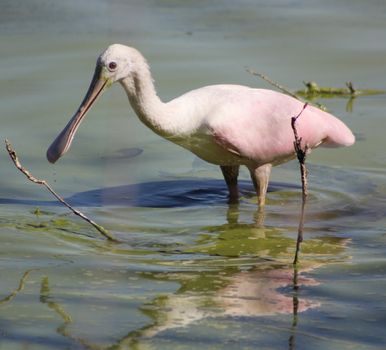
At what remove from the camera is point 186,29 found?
12.1 m

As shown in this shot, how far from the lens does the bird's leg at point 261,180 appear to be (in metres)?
8.04

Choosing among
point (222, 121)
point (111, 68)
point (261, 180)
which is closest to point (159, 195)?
point (261, 180)

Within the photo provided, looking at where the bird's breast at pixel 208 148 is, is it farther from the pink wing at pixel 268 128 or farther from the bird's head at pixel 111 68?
the bird's head at pixel 111 68

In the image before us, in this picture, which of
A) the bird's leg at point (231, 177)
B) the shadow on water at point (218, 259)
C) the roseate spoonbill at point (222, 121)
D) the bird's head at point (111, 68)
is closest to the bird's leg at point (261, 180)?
the roseate spoonbill at point (222, 121)

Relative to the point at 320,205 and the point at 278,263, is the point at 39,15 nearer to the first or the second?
the point at 320,205

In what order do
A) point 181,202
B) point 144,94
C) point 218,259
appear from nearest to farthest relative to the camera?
point 218,259 < point 144,94 < point 181,202

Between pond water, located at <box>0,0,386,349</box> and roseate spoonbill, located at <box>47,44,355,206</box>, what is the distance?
34cm

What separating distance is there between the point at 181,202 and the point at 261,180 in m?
0.54

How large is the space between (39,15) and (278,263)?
6.80 m

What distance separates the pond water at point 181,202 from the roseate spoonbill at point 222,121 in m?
0.34

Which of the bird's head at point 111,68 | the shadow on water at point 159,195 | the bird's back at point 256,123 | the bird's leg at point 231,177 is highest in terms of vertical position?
the bird's head at point 111,68

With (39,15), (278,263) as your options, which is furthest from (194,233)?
(39,15)

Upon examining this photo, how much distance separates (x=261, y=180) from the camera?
8.06 metres

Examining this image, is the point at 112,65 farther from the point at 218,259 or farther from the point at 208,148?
the point at 218,259
